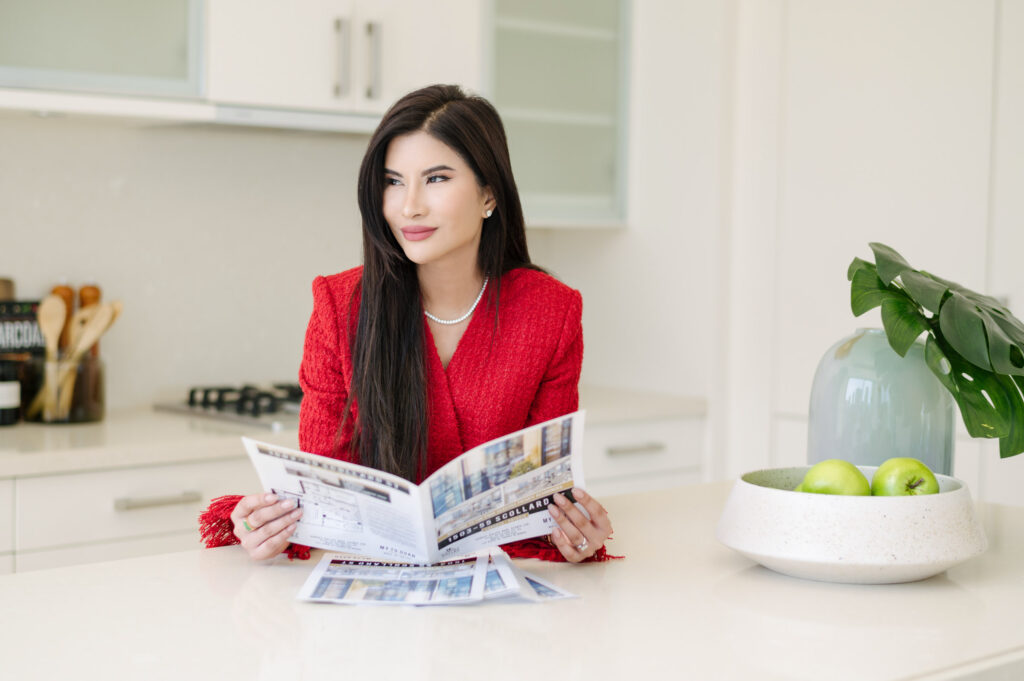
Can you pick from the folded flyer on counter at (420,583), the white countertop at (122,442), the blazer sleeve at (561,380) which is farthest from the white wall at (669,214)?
the folded flyer on counter at (420,583)

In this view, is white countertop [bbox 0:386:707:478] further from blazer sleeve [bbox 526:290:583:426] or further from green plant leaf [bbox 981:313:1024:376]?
green plant leaf [bbox 981:313:1024:376]

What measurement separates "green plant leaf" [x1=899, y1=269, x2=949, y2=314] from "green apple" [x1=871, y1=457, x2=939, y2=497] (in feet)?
0.66

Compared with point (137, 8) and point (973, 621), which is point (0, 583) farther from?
point (137, 8)

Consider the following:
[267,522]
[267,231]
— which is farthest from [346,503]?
[267,231]

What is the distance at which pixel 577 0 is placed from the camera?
3.01m

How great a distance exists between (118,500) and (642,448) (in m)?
1.35

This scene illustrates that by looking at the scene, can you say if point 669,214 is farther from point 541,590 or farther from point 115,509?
point 541,590

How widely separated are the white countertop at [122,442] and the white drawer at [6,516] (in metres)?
0.02

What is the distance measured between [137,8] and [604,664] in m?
1.90

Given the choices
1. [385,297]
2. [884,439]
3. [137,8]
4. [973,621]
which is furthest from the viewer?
[137,8]

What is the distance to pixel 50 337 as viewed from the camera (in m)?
2.34

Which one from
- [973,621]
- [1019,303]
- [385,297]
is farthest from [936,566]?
[1019,303]

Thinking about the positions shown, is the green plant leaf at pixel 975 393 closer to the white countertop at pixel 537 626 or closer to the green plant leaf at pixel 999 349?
the green plant leaf at pixel 999 349

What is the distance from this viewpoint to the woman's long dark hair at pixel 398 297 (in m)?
1.48
